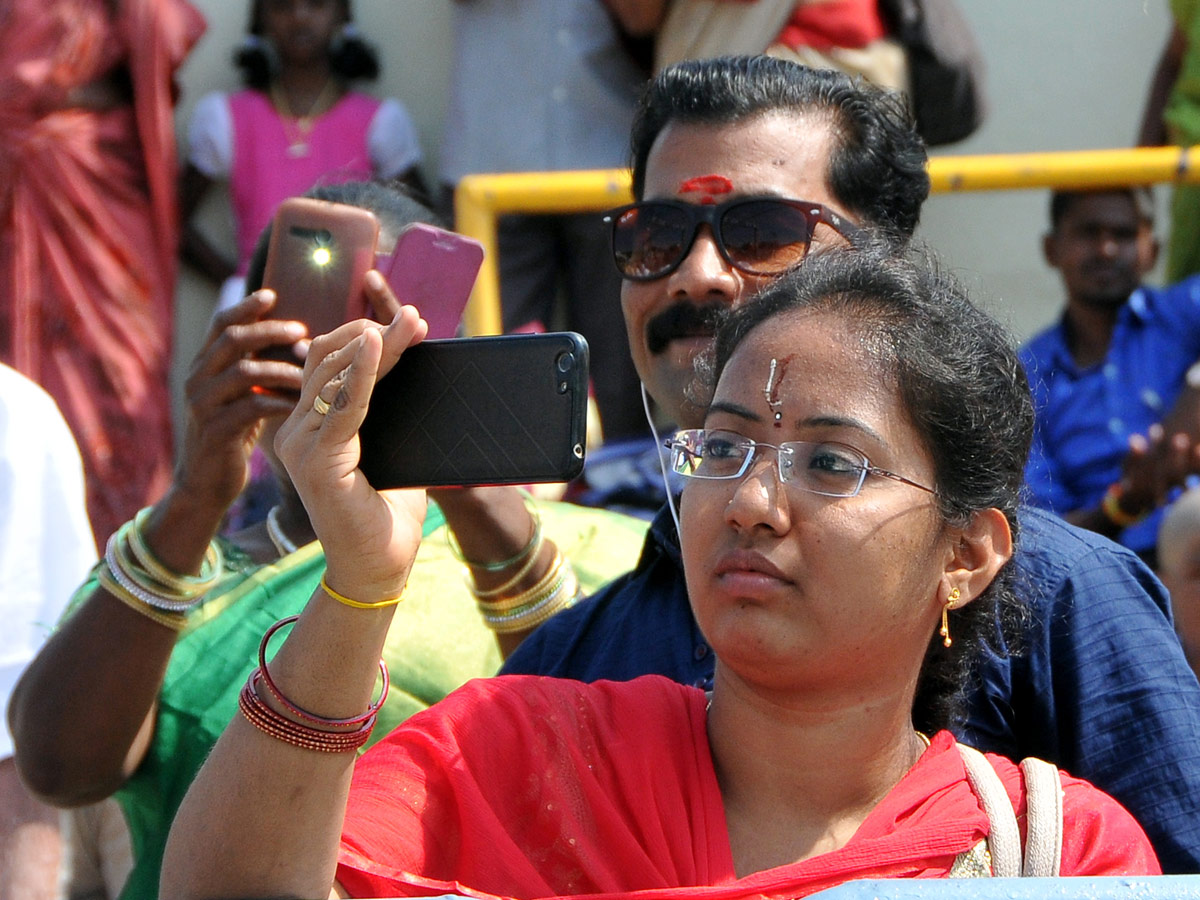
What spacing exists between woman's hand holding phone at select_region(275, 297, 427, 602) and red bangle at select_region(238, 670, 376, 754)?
0.41 ft

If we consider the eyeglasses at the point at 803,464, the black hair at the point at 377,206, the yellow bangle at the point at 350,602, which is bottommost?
A: the black hair at the point at 377,206

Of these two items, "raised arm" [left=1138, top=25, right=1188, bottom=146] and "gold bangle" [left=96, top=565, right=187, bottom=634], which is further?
"raised arm" [left=1138, top=25, right=1188, bottom=146]

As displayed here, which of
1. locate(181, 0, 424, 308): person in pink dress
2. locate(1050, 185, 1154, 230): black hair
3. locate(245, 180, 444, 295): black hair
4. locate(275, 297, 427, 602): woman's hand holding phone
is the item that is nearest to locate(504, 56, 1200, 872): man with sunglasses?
locate(245, 180, 444, 295): black hair

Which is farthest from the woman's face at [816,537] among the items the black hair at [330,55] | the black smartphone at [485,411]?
the black hair at [330,55]

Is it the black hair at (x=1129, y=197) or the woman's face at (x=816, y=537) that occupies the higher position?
the woman's face at (x=816, y=537)

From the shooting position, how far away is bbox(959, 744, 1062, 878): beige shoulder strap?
1.56 meters

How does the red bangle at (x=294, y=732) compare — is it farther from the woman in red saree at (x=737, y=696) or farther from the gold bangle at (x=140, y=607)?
the gold bangle at (x=140, y=607)

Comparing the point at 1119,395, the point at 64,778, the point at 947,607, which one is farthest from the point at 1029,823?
the point at 1119,395

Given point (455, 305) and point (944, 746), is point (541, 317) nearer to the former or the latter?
point (455, 305)

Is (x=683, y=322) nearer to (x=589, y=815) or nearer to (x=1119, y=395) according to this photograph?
→ (x=589, y=815)

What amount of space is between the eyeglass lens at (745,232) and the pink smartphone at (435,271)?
1.01ft

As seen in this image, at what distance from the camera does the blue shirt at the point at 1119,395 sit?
3.92m

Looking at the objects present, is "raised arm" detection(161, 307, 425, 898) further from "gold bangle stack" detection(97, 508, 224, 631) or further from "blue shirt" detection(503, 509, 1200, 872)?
"gold bangle stack" detection(97, 508, 224, 631)

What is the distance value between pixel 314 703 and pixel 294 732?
31 millimetres
